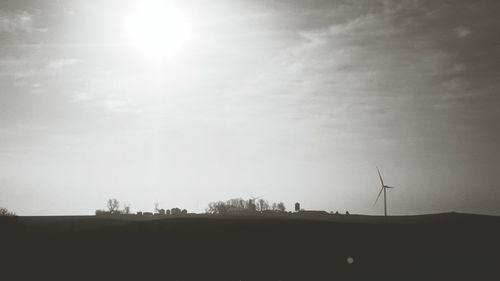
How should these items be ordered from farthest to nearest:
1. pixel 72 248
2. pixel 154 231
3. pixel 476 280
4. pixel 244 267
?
pixel 154 231
pixel 72 248
pixel 244 267
pixel 476 280

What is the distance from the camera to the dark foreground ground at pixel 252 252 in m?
35.4

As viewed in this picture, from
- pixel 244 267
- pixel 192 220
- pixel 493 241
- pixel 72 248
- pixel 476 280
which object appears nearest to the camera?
pixel 476 280

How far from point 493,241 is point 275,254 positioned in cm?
2271

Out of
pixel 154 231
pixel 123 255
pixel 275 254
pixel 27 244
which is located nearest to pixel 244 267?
pixel 275 254

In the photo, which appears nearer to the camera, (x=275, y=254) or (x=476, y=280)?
(x=476, y=280)

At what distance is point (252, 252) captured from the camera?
137 feet

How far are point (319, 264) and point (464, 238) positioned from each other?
17.6 m

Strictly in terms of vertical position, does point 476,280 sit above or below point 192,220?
below

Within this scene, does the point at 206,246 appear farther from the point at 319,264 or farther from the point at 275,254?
the point at 319,264

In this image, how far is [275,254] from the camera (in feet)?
136

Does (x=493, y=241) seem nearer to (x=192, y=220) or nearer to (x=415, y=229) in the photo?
(x=415, y=229)

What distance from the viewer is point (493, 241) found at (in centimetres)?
4444

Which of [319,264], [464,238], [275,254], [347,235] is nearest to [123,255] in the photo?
[275,254]

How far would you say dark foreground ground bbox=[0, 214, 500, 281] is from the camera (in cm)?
3541
